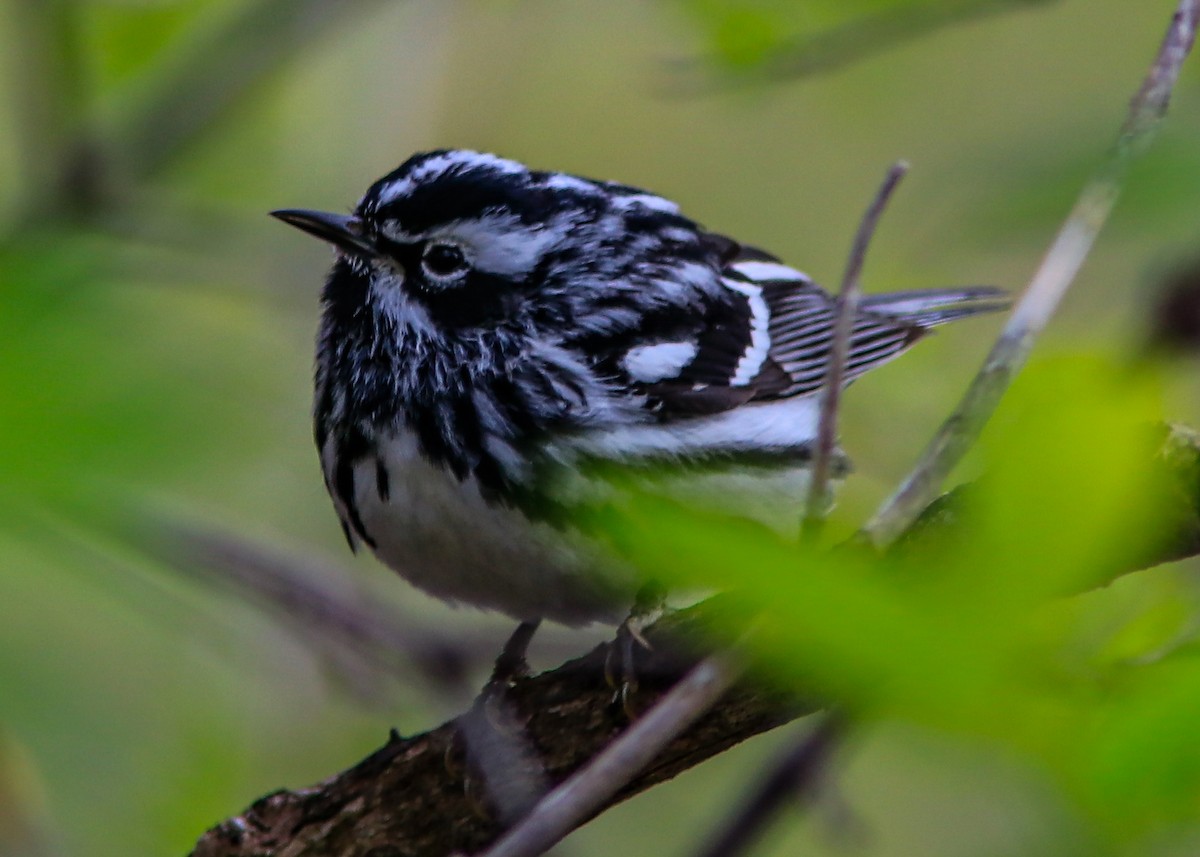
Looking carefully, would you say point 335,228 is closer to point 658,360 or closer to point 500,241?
point 500,241

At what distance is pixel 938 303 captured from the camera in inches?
167

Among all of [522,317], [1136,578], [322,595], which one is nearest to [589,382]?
[522,317]

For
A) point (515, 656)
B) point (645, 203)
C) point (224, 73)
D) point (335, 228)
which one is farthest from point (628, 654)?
point (224, 73)

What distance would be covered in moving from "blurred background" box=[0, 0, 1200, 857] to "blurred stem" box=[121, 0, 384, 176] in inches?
0.5

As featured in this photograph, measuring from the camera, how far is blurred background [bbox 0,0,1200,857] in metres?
1.56

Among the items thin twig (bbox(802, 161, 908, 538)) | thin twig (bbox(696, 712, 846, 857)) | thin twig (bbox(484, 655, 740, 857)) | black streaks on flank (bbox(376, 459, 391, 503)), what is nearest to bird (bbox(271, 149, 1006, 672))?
black streaks on flank (bbox(376, 459, 391, 503))

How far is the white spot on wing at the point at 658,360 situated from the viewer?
332 centimetres

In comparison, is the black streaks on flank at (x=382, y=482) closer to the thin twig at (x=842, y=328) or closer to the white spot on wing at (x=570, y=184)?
the white spot on wing at (x=570, y=184)

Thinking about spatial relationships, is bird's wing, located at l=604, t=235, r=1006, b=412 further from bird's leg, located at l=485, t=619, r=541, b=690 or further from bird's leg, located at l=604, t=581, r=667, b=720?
bird's leg, located at l=485, t=619, r=541, b=690

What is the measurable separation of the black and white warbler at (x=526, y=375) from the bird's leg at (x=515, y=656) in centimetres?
14

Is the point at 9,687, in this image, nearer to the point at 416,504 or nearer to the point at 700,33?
the point at 416,504

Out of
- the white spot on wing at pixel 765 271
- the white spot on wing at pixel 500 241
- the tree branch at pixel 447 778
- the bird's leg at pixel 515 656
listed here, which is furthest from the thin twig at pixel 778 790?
the white spot on wing at pixel 765 271

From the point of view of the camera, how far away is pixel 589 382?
3.23m

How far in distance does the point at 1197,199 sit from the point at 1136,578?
36.0 inches
